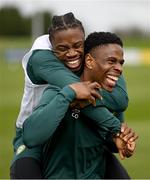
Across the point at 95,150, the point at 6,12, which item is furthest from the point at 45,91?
the point at 6,12

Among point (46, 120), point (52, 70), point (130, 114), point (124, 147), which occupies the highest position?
point (52, 70)

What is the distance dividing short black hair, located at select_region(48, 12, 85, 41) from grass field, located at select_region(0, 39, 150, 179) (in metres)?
4.31

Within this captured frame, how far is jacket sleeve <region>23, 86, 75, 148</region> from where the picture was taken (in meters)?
3.16

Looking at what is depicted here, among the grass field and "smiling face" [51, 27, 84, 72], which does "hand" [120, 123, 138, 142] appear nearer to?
"smiling face" [51, 27, 84, 72]

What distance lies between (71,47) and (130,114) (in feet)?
38.6

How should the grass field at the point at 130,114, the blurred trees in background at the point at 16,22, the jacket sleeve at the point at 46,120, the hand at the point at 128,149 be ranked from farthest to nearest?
the blurred trees in background at the point at 16,22, the grass field at the point at 130,114, the hand at the point at 128,149, the jacket sleeve at the point at 46,120

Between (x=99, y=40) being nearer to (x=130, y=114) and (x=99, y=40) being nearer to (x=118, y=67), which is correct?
(x=118, y=67)

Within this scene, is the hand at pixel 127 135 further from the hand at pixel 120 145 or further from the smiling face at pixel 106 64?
the smiling face at pixel 106 64

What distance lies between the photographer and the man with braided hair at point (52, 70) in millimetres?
3430

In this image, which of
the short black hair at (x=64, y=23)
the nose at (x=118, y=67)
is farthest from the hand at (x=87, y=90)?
the short black hair at (x=64, y=23)

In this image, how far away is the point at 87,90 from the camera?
3240 mm

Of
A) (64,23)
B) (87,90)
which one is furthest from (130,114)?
(87,90)

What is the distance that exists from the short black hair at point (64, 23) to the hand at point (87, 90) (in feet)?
1.17

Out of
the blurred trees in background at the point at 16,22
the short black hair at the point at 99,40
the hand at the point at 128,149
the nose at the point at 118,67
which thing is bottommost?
the blurred trees in background at the point at 16,22
